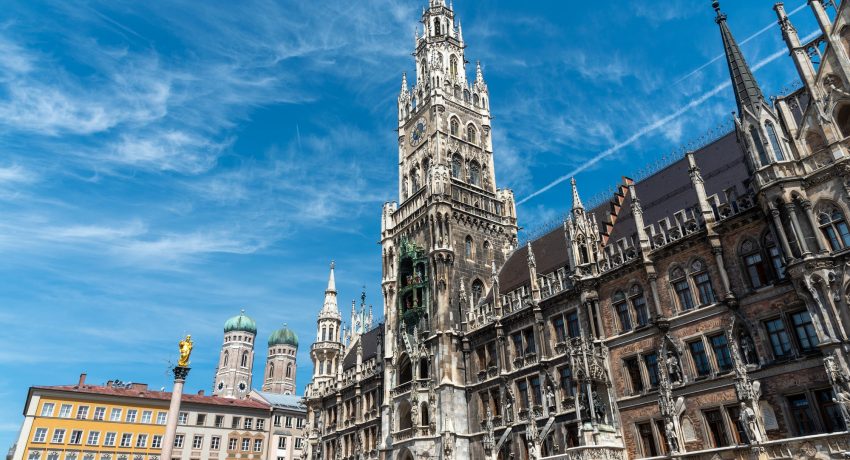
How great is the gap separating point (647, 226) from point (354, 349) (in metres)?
39.2

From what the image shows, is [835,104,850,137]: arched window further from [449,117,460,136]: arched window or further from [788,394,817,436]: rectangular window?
[449,117,460,136]: arched window

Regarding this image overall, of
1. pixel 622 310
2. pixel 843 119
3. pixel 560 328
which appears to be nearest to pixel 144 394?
pixel 560 328

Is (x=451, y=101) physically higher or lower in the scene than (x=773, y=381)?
higher

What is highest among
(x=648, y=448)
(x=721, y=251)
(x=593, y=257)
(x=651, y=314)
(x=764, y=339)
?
(x=593, y=257)

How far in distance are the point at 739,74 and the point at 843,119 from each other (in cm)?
558

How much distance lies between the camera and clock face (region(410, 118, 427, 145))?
5219 centimetres

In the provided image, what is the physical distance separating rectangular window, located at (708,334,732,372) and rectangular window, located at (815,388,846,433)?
12.0 feet

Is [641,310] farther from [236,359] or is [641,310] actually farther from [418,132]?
[236,359]

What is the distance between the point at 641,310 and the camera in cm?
3023

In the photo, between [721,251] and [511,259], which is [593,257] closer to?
[721,251]

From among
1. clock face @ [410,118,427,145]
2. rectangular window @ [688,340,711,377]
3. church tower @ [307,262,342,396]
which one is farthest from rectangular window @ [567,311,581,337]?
church tower @ [307,262,342,396]

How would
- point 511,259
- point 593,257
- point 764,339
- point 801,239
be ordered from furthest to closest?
1. point 511,259
2. point 593,257
3. point 764,339
4. point 801,239

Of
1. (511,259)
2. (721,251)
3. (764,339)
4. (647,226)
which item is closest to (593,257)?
(647,226)

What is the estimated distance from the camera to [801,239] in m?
23.1
